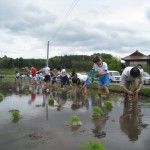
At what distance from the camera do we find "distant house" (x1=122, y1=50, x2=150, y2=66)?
65.8 meters

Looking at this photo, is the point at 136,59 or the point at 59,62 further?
the point at 59,62

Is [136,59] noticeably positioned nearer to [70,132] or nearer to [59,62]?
[59,62]

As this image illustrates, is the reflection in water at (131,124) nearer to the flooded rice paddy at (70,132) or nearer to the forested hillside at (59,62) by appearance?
the flooded rice paddy at (70,132)

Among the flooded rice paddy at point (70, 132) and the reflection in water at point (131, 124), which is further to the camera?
the reflection in water at point (131, 124)

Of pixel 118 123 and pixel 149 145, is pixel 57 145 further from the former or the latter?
pixel 118 123

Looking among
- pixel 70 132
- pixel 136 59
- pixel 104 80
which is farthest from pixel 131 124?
pixel 136 59

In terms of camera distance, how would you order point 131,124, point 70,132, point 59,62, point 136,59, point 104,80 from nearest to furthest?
point 70,132
point 131,124
point 104,80
point 136,59
point 59,62

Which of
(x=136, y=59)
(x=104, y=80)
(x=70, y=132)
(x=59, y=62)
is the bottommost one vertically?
(x=70, y=132)

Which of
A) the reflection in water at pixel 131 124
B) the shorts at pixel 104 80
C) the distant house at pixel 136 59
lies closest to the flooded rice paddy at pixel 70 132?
the reflection in water at pixel 131 124

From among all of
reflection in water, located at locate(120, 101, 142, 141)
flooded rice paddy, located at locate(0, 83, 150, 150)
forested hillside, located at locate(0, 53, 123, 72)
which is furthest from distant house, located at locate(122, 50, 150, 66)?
flooded rice paddy, located at locate(0, 83, 150, 150)

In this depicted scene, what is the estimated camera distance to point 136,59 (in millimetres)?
66812

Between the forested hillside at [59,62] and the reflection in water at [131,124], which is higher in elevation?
the forested hillside at [59,62]

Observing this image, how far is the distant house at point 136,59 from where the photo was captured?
65.8 m

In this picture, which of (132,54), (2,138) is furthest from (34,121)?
(132,54)
